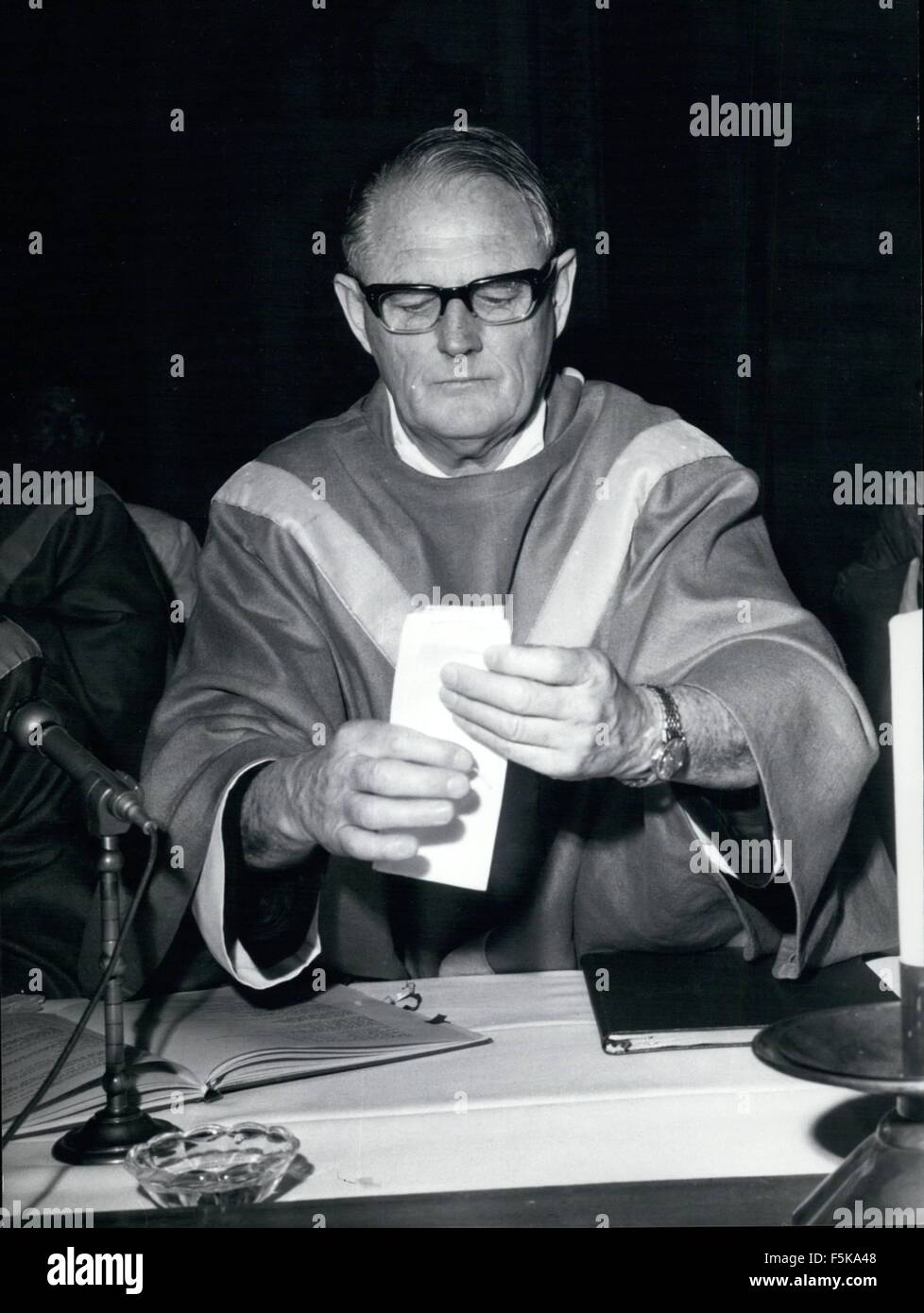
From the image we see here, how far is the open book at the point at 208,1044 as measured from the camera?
44.8 inches

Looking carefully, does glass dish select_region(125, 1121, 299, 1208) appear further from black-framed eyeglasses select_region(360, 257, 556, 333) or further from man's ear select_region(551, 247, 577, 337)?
man's ear select_region(551, 247, 577, 337)

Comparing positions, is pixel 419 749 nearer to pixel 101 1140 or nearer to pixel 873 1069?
pixel 101 1140

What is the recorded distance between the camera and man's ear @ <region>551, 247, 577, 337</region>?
186 centimetres

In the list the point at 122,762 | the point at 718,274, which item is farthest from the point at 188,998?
the point at 718,274

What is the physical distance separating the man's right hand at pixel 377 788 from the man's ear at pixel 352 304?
0.71 meters

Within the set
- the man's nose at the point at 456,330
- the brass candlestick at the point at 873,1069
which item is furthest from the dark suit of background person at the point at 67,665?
the brass candlestick at the point at 873,1069

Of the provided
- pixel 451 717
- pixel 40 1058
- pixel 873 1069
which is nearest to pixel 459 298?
pixel 451 717

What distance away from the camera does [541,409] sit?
6.42 ft

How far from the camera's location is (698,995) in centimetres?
129

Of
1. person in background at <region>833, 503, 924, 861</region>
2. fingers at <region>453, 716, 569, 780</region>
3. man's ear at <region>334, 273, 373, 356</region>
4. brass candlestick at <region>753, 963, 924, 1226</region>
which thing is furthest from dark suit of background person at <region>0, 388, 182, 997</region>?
brass candlestick at <region>753, 963, 924, 1226</region>
